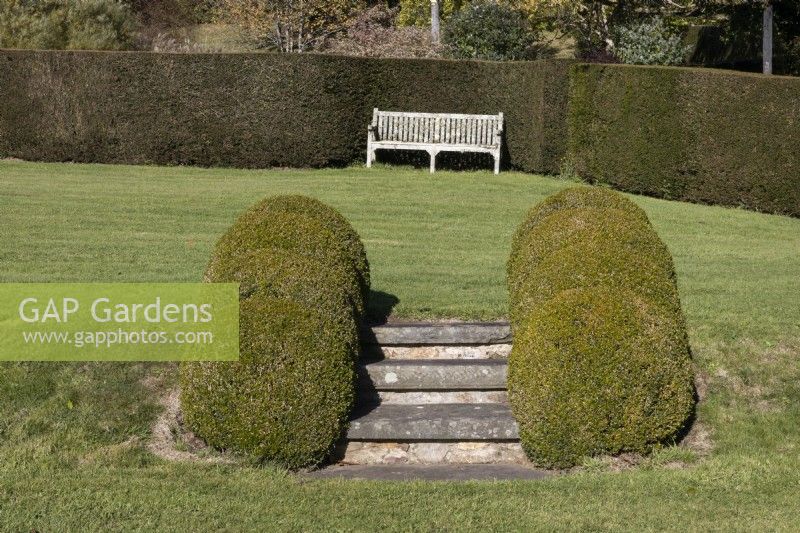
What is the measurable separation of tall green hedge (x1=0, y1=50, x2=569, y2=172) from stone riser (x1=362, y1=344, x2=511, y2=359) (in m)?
11.6

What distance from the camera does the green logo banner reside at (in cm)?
828

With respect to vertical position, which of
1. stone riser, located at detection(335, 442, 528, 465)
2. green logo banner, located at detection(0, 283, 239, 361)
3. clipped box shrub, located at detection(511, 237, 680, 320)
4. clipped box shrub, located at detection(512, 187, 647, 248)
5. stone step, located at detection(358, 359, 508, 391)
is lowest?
stone riser, located at detection(335, 442, 528, 465)

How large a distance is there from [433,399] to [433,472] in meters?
1.03

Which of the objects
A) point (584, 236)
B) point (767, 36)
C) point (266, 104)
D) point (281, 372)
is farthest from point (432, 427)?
point (767, 36)

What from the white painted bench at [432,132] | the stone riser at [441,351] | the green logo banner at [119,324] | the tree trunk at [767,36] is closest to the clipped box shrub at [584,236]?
the stone riser at [441,351]

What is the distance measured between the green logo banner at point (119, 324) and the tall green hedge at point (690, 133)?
10.4m

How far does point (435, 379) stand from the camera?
9.12m

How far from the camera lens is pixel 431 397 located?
9.02m

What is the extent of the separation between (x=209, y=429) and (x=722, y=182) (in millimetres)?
12073

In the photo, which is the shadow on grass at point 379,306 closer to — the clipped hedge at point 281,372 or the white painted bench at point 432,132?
the clipped hedge at point 281,372

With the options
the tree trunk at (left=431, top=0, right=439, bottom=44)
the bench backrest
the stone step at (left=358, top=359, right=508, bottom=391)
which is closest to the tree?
the tree trunk at (left=431, top=0, right=439, bottom=44)

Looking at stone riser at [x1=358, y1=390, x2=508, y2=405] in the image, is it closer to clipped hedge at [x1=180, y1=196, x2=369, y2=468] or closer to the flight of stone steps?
the flight of stone steps

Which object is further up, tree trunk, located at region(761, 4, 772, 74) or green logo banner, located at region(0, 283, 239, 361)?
tree trunk, located at region(761, 4, 772, 74)

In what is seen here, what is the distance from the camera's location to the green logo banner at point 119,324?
27.2ft
